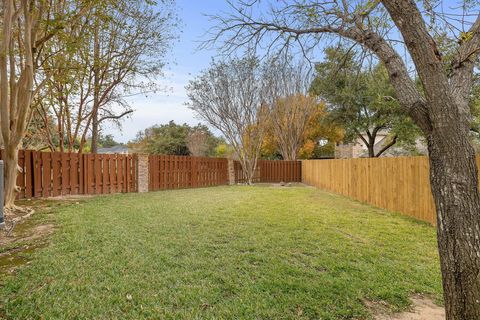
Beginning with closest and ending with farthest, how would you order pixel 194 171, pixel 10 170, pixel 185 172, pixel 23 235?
pixel 23 235 < pixel 10 170 < pixel 185 172 < pixel 194 171

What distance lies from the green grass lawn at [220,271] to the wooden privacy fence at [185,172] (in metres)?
6.97

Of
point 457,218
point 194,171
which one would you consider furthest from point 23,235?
point 194,171

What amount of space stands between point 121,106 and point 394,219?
12062 mm

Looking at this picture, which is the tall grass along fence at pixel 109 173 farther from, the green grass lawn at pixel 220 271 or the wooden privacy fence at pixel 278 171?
the green grass lawn at pixel 220 271

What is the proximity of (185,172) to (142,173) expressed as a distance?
2.73 m

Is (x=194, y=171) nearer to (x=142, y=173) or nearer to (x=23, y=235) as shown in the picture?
(x=142, y=173)

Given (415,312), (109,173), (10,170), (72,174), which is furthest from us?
(109,173)

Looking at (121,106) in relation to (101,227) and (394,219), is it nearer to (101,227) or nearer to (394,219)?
(101,227)

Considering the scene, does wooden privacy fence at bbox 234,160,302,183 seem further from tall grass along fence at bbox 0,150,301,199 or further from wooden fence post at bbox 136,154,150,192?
wooden fence post at bbox 136,154,150,192

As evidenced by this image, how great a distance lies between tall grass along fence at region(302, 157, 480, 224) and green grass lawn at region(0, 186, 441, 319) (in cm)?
62

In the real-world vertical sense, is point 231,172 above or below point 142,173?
below

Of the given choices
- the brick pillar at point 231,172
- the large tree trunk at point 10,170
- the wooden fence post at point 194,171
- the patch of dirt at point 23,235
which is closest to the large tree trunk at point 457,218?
the patch of dirt at point 23,235

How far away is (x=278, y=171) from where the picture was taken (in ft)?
63.3

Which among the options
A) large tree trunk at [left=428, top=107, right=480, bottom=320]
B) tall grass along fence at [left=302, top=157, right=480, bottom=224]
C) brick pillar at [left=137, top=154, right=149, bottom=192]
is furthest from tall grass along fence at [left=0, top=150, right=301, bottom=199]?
large tree trunk at [left=428, top=107, right=480, bottom=320]
